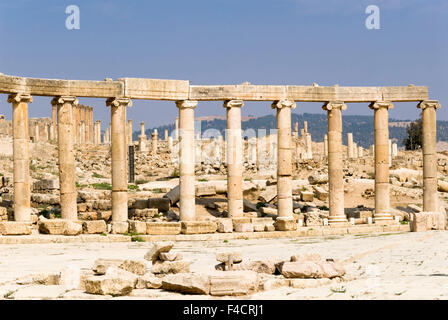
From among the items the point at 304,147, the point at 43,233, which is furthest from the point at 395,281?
the point at 304,147

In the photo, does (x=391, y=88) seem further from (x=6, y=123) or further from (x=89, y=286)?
(x=6, y=123)

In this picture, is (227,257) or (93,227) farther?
(93,227)

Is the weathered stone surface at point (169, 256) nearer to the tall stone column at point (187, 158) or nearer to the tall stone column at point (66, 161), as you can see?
the tall stone column at point (66, 161)

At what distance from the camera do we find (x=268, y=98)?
30.4m

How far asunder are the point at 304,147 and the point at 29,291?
3293 inches

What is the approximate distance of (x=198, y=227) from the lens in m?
28.1

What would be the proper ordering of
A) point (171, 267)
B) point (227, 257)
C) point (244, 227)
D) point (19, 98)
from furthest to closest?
1. point (244, 227)
2. point (19, 98)
3. point (227, 257)
4. point (171, 267)

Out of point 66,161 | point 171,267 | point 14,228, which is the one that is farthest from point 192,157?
point 171,267

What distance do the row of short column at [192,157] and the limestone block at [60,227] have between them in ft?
4.95

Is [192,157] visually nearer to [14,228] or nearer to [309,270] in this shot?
[14,228]

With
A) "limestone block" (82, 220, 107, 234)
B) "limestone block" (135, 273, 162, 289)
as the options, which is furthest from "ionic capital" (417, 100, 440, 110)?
"limestone block" (135, 273, 162, 289)

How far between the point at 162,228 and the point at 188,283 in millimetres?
15442

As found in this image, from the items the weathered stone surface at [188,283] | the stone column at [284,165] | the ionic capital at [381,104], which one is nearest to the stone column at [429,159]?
the ionic capital at [381,104]

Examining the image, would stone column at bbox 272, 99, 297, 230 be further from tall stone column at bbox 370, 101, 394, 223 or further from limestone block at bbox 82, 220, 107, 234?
limestone block at bbox 82, 220, 107, 234
